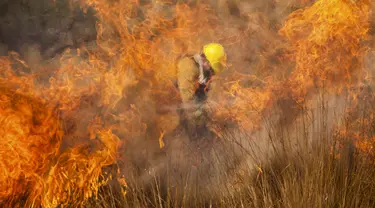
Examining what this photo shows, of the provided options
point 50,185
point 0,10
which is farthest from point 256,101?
point 0,10

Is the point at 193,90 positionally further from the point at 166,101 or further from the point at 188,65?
the point at 166,101

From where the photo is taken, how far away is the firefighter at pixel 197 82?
5.73 m

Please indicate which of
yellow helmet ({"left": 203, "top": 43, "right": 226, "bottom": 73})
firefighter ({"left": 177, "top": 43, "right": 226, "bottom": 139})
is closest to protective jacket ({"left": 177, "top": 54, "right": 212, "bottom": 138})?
firefighter ({"left": 177, "top": 43, "right": 226, "bottom": 139})

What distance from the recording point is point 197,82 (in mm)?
5785

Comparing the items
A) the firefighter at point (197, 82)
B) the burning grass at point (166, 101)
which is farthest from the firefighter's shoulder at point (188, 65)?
the burning grass at point (166, 101)

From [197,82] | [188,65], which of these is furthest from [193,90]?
[188,65]

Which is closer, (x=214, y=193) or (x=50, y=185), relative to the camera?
(x=50, y=185)

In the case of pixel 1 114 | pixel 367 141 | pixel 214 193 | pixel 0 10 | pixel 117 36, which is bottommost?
pixel 214 193

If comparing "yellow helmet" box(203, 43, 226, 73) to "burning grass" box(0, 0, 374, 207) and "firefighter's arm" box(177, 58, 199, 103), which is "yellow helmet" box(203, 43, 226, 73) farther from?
"burning grass" box(0, 0, 374, 207)

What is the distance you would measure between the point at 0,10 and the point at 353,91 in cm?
636

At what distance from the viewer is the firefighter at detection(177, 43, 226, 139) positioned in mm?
5734

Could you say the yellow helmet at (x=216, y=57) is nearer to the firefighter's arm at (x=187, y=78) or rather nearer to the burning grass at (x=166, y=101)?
the firefighter's arm at (x=187, y=78)

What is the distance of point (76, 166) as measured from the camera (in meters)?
4.49

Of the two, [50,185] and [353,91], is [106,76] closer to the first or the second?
[50,185]
